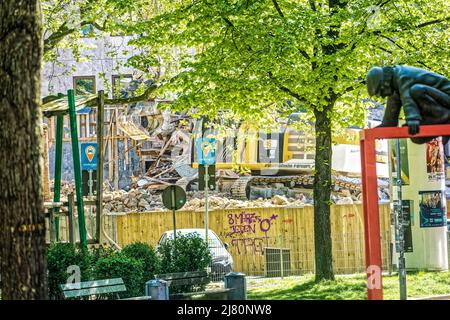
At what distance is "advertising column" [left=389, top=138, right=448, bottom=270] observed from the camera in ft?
43.8

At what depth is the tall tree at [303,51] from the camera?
2027 centimetres

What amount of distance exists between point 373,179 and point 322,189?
10.2 metres

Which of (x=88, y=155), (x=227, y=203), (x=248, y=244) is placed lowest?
(x=248, y=244)

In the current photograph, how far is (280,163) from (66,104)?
27.7 metres

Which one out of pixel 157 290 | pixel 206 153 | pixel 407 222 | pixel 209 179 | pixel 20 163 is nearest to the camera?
pixel 20 163

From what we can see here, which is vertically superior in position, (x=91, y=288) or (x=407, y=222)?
(x=407, y=222)

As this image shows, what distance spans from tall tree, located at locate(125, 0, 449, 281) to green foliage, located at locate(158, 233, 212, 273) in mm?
2635

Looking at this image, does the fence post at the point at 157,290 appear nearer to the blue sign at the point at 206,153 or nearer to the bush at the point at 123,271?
the bush at the point at 123,271

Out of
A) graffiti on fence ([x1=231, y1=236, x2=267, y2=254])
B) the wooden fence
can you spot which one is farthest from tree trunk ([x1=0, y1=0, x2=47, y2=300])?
graffiti on fence ([x1=231, y1=236, x2=267, y2=254])

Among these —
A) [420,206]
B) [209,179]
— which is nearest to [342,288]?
[420,206]

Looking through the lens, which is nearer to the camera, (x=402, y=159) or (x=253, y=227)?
(x=402, y=159)

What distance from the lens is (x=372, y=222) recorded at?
38.3ft

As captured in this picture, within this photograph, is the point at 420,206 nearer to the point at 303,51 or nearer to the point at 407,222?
the point at 407,222
